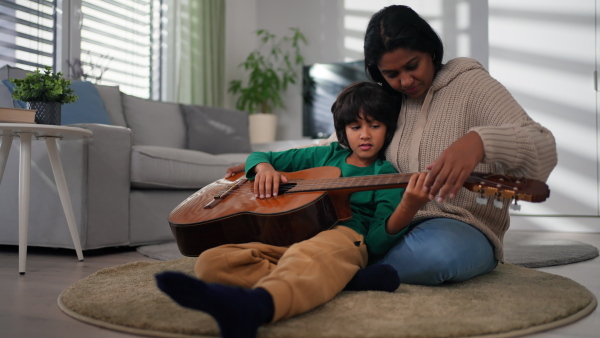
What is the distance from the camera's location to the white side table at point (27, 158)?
5.95ft

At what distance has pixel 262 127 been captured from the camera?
4840 millimetres

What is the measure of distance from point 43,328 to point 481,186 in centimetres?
91

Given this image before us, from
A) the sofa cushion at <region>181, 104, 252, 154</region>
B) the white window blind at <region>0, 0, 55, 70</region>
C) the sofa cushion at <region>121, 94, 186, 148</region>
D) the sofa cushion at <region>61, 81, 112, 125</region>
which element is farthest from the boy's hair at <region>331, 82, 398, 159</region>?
the white window blind at <region>0, 0, 55, 70</region>

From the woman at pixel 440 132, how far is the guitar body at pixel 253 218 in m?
0.23

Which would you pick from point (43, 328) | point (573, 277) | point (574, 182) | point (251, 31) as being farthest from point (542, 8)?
point (43, 328)

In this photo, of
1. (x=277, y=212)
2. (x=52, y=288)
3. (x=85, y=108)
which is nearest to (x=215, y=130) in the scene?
(x=85, y=108)

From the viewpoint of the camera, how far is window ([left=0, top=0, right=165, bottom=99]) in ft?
10.9

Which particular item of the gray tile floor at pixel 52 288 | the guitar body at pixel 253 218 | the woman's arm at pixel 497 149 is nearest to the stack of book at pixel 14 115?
the gray tile floor at pixel 52 288

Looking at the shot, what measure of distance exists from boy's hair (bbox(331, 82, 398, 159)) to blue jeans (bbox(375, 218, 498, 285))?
0.93ft

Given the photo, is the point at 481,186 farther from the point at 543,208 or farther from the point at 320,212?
the point at 543,208

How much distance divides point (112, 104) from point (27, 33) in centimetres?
79

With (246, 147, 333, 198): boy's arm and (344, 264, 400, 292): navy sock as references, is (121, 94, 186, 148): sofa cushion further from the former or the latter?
(344, 264, 400, 292): navy sock

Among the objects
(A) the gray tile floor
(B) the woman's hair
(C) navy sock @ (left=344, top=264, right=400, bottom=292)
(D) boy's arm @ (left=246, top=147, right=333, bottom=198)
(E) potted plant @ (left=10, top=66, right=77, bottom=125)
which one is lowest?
(A) the gray tile floor

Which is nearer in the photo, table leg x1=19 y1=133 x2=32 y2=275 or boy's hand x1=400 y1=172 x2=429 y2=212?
boy's hand x1=400 y1=172 x2=429 y2=212
